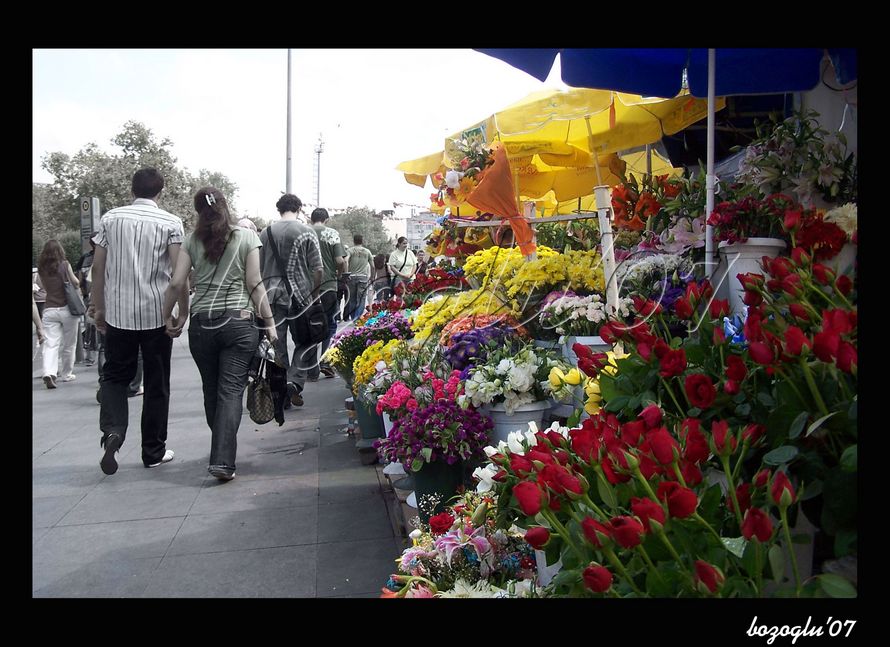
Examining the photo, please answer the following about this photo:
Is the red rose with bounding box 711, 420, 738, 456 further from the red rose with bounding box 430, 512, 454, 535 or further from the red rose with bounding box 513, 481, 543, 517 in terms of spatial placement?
the red rose with bounding box 430, 512, 454, 535

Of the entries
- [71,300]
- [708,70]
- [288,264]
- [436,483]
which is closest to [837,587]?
[436,483]

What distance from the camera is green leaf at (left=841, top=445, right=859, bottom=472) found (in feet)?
3.98

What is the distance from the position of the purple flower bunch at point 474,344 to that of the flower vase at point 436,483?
1.72 feet

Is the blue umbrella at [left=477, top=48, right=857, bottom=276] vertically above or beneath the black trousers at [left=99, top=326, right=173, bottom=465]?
above

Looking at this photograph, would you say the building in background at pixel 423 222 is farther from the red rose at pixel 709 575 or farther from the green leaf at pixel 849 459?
the red rose at pixel 709 575

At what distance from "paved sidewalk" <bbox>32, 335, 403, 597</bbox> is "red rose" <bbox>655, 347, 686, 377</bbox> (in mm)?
1983

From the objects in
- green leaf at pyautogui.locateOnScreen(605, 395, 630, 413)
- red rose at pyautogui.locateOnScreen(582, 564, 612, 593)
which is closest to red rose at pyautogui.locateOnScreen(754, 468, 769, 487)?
red rose at pyautogui.locateOnScreen(582, 564, 612, 593)

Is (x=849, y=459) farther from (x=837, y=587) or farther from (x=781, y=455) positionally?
(x=837, y=587)

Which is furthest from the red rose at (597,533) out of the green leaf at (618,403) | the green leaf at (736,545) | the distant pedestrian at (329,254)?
the distant pedestrian at (329,254)

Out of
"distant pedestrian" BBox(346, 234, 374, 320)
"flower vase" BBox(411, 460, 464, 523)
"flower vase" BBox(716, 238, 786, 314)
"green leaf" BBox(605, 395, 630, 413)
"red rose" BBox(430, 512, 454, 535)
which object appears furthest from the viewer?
"distant pedestrian" BBox(346, 234, 374, 320)

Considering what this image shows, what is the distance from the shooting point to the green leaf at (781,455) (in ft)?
4.19

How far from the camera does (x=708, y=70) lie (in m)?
3.48

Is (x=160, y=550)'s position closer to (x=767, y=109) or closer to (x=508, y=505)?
(x=508, y=505)
